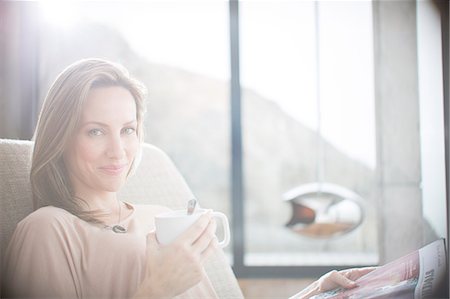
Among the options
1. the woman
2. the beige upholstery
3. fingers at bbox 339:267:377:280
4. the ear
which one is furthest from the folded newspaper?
the ear

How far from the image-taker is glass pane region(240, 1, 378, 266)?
1335 mm

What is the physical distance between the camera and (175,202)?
103 cm

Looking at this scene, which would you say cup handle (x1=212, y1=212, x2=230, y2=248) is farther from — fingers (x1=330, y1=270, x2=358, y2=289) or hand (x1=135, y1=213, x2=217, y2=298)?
fingers (x1=330, y1=270, x2=358, y2=289)

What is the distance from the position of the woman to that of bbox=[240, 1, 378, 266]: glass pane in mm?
385

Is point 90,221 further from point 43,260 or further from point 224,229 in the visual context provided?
point 224,229

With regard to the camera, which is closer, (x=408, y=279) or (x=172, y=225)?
(x=172, y=225)

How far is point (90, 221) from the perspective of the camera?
0.91m

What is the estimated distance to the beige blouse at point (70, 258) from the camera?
0.88 metres

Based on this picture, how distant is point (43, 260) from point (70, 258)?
47 millimetres

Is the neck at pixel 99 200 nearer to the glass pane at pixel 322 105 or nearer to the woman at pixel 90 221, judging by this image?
the woman at pixel 90 221

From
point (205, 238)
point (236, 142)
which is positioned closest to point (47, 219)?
point (205, 238)

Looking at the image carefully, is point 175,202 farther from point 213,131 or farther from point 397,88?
point 213,131

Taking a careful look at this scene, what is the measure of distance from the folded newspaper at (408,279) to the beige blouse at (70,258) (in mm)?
368

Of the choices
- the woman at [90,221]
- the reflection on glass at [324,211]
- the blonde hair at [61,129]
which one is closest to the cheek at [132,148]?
the woman at [90,221]
